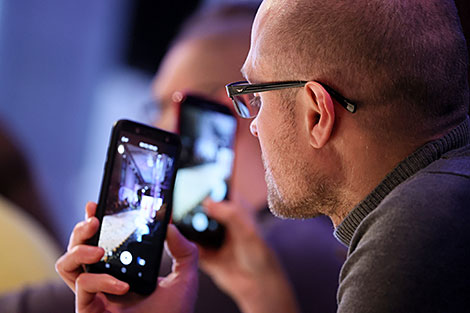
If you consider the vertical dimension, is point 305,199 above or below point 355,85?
below

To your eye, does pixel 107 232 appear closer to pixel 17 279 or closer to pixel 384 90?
pixel 384 90

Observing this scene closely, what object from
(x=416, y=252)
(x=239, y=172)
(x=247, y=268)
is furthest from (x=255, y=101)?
(x=239, y=172)

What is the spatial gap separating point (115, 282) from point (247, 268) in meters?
0.52

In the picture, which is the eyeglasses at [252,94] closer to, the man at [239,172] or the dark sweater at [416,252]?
the dark sweater at [416,252]

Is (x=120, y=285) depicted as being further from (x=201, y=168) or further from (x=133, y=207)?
(x=201, y=168)

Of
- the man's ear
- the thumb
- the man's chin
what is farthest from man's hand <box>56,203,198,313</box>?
the man's ear

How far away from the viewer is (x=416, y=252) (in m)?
0.63

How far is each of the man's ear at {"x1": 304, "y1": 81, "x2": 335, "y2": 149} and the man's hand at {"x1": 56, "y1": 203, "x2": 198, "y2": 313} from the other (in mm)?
338

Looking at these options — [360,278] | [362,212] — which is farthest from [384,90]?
[360,278]

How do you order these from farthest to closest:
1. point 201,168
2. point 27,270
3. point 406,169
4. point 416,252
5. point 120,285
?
1. point 27,270
2. point 201,168
3. point 120,285
4. point 406,169
5. point 416,252

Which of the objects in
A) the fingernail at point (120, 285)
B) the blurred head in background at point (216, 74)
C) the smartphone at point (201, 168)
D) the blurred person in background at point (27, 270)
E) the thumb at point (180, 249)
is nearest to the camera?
the fingernail at point (120, 285)

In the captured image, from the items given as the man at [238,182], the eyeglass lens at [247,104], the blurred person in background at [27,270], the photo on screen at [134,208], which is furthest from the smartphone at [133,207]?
the blurred person in background at [27,270]

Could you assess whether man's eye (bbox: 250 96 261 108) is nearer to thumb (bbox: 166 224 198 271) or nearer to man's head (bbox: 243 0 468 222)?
man's head (bbox: 243 0 468 222)

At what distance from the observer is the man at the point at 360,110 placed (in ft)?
2.56
